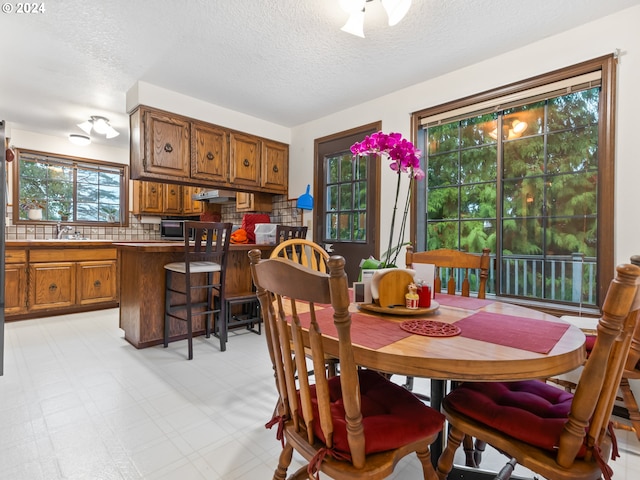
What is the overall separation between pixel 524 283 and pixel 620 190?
0.86m

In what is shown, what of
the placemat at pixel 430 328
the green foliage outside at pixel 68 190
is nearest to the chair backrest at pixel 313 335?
the placemat at pixel 430 328

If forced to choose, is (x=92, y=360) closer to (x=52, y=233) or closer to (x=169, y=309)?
(x=169, y=309)

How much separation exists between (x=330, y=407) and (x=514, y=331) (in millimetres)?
635

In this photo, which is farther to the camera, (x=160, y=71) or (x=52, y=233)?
(x=52, y=233)

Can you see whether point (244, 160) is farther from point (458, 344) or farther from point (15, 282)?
point (458, 344)

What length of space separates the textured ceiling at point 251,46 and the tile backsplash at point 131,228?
1339mm

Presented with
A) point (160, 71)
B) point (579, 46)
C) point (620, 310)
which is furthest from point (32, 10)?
point (579, 46)

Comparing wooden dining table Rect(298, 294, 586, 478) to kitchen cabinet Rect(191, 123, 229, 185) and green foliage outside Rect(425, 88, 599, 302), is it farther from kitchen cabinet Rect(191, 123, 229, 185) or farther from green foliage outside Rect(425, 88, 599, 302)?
kitchen cabinet Rect(191, 123, 229, 185)

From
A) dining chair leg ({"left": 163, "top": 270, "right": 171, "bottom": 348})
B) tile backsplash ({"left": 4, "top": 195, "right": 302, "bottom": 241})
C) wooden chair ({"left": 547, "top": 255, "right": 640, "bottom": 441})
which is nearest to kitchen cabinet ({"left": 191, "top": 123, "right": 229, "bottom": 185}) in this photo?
tile backsplash ({"left": 4, "top": 195, "right": 302, "bottom": 241})

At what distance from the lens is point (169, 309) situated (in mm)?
2898

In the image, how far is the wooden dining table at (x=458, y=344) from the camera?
0.80m

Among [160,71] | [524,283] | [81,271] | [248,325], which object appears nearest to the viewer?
[524,283]

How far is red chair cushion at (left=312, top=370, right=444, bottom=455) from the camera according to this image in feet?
2.84

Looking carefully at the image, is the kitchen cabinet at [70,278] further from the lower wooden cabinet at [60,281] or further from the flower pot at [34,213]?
the flower pot at [34,213]
